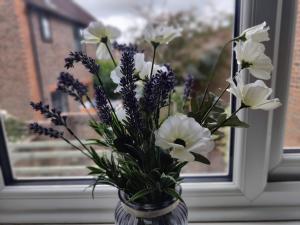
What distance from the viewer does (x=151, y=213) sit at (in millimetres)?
490

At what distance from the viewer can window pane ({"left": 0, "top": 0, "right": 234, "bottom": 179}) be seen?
33.8 inches

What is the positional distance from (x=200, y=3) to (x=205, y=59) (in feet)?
1.00

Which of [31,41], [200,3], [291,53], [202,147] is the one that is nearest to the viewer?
[202,147]

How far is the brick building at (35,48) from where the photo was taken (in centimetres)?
86

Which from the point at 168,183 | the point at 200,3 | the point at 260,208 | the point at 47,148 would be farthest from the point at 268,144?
the point at 200,3

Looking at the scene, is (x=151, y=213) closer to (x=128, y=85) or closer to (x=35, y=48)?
(x=128, y=85)

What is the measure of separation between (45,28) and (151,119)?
3.14 feet

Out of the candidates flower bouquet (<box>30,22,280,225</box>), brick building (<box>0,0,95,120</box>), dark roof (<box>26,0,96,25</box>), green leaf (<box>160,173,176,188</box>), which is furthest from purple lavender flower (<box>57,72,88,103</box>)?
dark roof (<box>26,0,96,25</box>)

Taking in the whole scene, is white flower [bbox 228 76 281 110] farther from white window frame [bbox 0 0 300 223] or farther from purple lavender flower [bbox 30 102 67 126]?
purple lavender flower [bbox 30 102 67 126]

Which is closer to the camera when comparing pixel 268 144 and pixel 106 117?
pixel 106 117

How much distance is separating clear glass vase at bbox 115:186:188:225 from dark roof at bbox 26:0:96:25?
751 mm

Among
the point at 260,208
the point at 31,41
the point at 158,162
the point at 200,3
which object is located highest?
the point at 200,3

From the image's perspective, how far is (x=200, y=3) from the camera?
4.72ft

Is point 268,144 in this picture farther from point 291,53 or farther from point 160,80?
point 160,80
